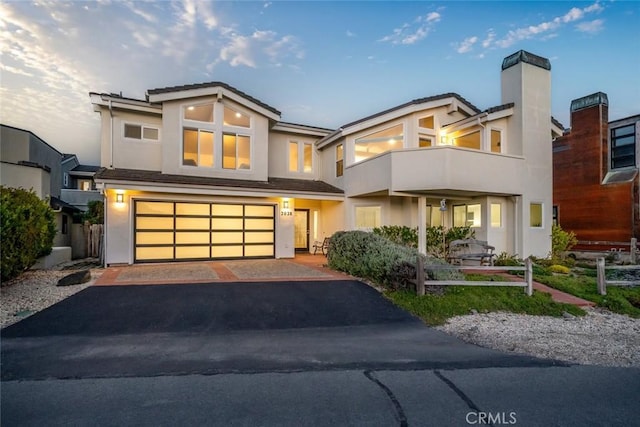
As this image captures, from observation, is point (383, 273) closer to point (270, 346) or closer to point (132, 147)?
point (270, 346)

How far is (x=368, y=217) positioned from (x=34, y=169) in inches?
552

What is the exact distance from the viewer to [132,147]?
14.0 metres

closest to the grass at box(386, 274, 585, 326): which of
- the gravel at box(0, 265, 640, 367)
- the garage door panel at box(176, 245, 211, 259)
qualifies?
the gravel at box(0, 265, 640, 367)

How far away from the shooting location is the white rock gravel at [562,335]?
5.16 meters

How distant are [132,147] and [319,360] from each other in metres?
12.9

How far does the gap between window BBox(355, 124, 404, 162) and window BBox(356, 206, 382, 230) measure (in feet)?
7.66

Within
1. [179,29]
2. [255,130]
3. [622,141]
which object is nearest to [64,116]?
[179,29]

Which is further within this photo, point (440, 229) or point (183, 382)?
point (440, 229)

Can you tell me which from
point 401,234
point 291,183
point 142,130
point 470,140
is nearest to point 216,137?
point 142,130

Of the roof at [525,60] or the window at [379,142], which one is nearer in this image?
the roof at [525,60]

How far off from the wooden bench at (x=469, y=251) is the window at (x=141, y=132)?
12975 millimetres

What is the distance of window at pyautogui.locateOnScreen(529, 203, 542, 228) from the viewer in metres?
14.1

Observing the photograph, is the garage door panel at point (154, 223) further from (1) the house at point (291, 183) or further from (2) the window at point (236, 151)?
(2) the window at point (236, 151)

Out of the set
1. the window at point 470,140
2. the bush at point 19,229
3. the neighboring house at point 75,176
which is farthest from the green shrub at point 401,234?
the neighboring house at point 75,176
